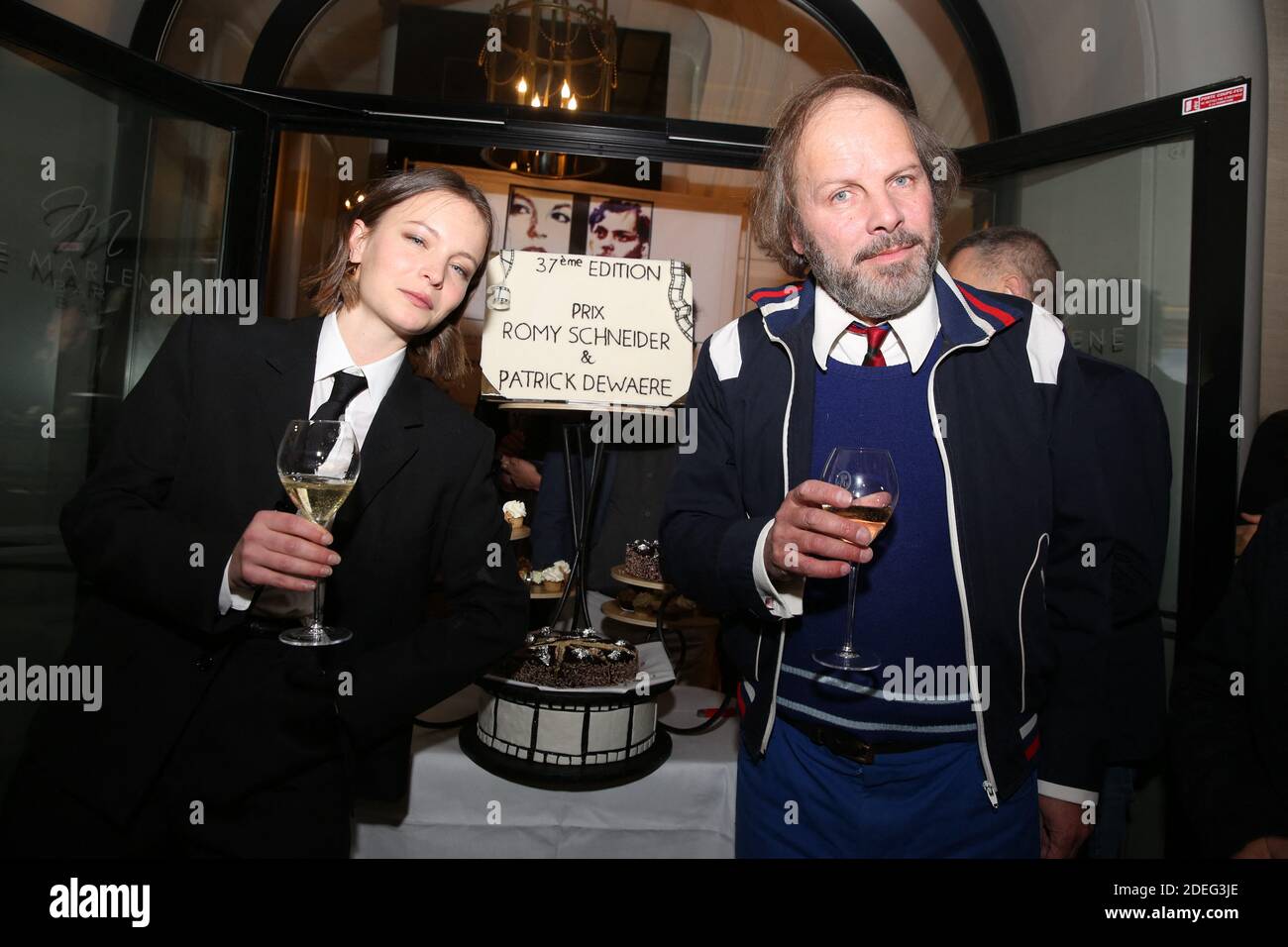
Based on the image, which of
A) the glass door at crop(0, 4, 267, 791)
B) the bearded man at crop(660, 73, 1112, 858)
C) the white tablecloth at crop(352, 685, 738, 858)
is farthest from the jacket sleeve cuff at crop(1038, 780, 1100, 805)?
the glass door at crop(0, 4, 267, 791)

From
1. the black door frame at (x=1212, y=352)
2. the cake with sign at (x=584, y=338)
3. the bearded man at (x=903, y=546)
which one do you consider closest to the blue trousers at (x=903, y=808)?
the bearded man at (x=903, y=546)

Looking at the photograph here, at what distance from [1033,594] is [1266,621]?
17.9 inches

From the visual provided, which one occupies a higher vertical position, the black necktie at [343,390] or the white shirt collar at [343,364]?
the white shirt collar at [343,364]

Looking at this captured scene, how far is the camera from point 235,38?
159 inches

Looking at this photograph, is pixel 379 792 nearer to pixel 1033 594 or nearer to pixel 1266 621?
pixel 1033 594

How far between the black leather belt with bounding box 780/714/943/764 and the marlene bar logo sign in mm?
1225

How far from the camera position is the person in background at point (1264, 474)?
300cm

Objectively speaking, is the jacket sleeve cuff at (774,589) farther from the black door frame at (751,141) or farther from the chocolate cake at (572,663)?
the black door frame at (751,141)

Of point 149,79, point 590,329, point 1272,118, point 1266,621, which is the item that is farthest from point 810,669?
point 1272,118

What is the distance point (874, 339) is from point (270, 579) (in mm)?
1149

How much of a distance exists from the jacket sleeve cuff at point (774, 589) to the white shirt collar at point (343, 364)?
898 millimetres

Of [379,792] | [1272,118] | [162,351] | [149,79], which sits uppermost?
[1272,118]

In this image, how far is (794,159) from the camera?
1674 mm

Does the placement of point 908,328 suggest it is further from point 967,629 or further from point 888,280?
point 967,629
